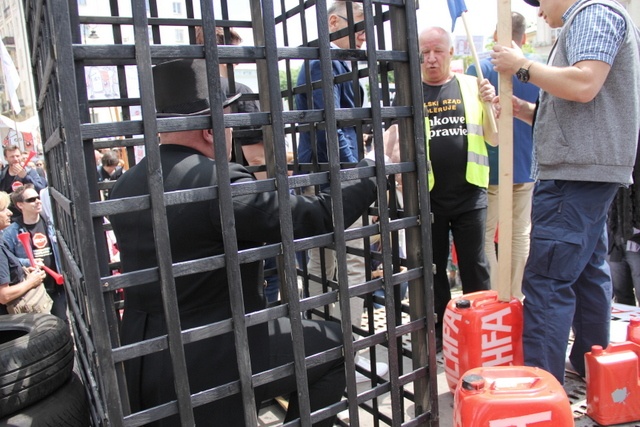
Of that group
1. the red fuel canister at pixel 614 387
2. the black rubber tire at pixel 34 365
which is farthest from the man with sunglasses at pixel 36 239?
the red fuel canister at pixel 614 387

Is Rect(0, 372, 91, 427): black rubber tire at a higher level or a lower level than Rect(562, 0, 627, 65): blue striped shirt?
lower

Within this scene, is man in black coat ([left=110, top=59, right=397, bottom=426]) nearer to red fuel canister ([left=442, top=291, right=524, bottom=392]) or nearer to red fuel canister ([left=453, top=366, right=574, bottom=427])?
red fuel canister ([left=453, top=366, right=574, bottom=427])

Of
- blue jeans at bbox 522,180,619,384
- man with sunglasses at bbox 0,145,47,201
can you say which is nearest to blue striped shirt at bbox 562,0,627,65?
blue jeans at bbox 522,180,619,384

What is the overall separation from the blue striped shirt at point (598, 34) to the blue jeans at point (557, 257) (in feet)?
1.83

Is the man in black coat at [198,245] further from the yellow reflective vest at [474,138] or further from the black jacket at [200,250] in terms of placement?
the yellow reflective vest at [474,138]

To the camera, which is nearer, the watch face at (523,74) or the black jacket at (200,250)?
the black jacket at (200,250)

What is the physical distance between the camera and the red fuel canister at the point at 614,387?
229 centimetres

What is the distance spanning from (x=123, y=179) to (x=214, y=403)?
823 millimetres

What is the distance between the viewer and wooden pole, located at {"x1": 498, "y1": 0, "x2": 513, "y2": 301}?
2.39 m

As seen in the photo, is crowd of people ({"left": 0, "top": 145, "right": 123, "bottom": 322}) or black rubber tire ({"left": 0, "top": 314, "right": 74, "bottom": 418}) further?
crowd of people ({"left": 0, "top": 145, "right": 123, "bottom": 322})

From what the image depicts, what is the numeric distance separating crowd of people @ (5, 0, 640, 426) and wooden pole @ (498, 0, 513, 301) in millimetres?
75

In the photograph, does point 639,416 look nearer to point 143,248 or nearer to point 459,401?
point 459,401

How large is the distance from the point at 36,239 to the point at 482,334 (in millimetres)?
4057

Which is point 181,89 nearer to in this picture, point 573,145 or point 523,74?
point 523,74
